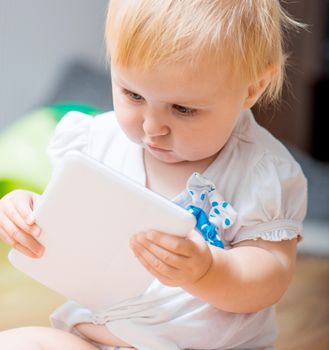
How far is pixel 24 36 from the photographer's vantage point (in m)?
2.16

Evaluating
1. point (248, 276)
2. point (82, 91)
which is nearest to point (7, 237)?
point (248, 276)

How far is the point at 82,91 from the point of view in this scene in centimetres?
223

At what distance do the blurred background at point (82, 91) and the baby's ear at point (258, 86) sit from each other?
0.68m

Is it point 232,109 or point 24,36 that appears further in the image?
point 24,36

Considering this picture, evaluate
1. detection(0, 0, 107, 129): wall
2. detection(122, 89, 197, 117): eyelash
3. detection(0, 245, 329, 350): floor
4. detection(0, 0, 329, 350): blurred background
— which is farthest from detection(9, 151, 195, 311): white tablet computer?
detection(0, 0, 107, 129): wall

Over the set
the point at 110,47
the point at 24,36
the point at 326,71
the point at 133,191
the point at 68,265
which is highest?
the point at 110,47

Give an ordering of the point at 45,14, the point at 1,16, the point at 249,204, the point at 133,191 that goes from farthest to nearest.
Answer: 1. the point at 45,14
2. the point at 1,16
3. the point at 249,204
4. the point at 133,191

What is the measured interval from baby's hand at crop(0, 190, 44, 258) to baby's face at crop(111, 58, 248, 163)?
151 millimetres

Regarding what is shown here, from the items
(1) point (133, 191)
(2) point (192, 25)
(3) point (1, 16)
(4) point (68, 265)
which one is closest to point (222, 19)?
(2) point (192, 25)

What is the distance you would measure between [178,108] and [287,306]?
0.70 metres

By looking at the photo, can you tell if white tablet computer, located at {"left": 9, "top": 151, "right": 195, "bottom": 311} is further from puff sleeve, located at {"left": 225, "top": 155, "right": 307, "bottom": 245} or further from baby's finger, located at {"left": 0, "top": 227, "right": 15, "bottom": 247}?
puff sleeve, located at {"left": 225, "top": 155, "right": 307, "bottom": 245}

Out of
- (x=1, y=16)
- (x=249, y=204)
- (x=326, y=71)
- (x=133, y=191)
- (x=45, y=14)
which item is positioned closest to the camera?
(x=133, y=191)

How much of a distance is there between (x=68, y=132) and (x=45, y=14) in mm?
1214

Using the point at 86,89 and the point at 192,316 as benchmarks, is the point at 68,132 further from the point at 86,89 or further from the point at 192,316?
the point at 86,89
